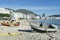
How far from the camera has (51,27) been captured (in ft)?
105

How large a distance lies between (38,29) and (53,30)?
2412 millimetres

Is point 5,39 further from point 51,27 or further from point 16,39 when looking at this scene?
point 51,27

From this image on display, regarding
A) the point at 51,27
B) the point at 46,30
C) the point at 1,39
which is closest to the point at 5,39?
the point at 1,39

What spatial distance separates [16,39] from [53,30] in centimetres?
1123

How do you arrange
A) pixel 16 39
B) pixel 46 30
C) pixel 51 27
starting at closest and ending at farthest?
pixel 16 39 < pixel 46 30 < pixel 51 27

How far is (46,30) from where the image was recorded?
29766mm

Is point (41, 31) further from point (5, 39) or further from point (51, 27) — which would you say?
point (5, 39)

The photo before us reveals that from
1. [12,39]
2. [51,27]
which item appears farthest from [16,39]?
[51,27]

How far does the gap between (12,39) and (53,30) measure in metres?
11.3

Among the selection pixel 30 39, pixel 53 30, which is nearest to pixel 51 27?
pixel 53 30

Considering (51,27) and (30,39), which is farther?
(51,27)

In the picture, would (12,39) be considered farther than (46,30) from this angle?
No

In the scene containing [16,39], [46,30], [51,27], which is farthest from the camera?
[51,27]

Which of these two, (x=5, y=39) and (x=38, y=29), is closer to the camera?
(x=5, y=39)
